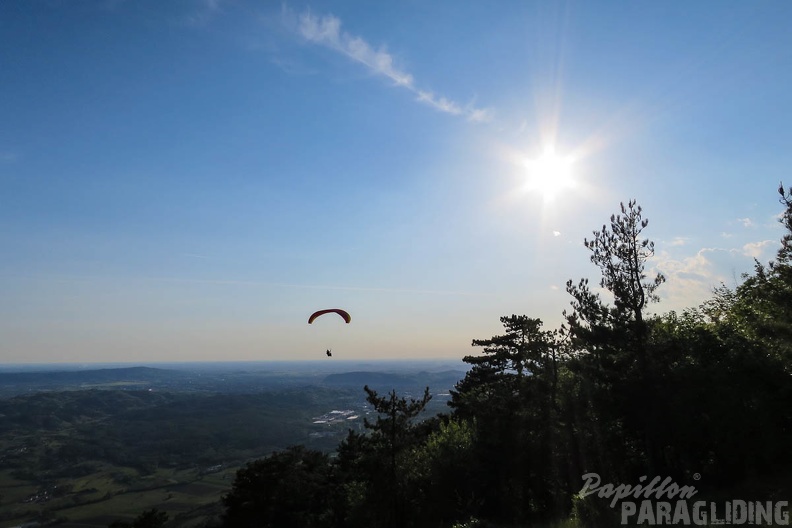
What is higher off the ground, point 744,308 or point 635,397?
point 744,308

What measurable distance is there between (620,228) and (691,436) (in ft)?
36.6

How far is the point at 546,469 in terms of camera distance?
86.8ft

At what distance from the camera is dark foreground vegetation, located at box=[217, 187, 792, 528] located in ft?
62.7

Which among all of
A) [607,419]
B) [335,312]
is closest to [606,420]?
[607,419]

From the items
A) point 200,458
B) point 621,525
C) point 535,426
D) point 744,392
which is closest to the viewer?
point 621,525

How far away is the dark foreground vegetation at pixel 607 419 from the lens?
1911cm

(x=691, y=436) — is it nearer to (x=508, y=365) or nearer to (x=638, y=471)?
(x=638, y=471)

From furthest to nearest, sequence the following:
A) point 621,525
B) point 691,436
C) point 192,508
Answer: point 192,508
point 691,436
point 621,525

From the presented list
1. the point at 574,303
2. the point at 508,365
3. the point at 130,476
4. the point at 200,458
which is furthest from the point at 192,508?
the point at 574,303

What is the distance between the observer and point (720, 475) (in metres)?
21.2

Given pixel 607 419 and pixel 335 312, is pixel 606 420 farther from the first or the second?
pixel 335 312

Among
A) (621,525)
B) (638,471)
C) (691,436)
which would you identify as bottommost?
(638,471)

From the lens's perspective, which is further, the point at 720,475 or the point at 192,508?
the point at 192,508

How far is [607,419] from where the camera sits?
74.4 feet
